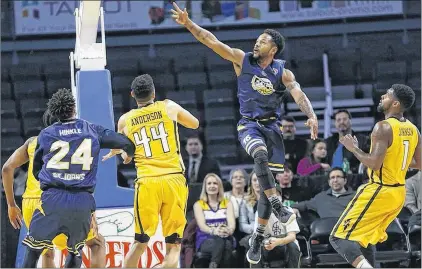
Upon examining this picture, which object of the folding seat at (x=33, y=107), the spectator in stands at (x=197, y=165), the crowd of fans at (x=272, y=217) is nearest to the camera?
the crowd of fans at (x=272, y=217)

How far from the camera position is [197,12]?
67.3 ft

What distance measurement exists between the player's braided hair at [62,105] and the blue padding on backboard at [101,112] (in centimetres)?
245

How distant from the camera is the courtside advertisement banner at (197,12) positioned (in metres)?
20.6

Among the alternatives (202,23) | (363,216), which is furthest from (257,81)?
(202,23)

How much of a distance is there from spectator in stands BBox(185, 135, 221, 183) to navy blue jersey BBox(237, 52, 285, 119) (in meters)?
4.57

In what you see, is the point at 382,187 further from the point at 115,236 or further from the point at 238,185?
the point at 238,185

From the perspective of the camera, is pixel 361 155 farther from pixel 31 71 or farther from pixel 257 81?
pixel 31 71

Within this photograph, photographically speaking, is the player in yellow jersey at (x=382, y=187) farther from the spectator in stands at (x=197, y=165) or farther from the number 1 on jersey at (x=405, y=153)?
the spectator in stands at (x=197, y=165)

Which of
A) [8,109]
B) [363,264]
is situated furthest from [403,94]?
[8,109]

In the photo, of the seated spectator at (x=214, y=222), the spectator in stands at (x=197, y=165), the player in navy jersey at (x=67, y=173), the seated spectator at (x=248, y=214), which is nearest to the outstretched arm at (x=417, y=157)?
the player in navy jersey at (x=67, y=173)

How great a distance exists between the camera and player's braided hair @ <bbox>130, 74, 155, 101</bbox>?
11797 millimetres

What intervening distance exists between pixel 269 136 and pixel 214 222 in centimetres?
337

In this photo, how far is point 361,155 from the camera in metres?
11.4

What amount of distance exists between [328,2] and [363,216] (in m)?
9.56
